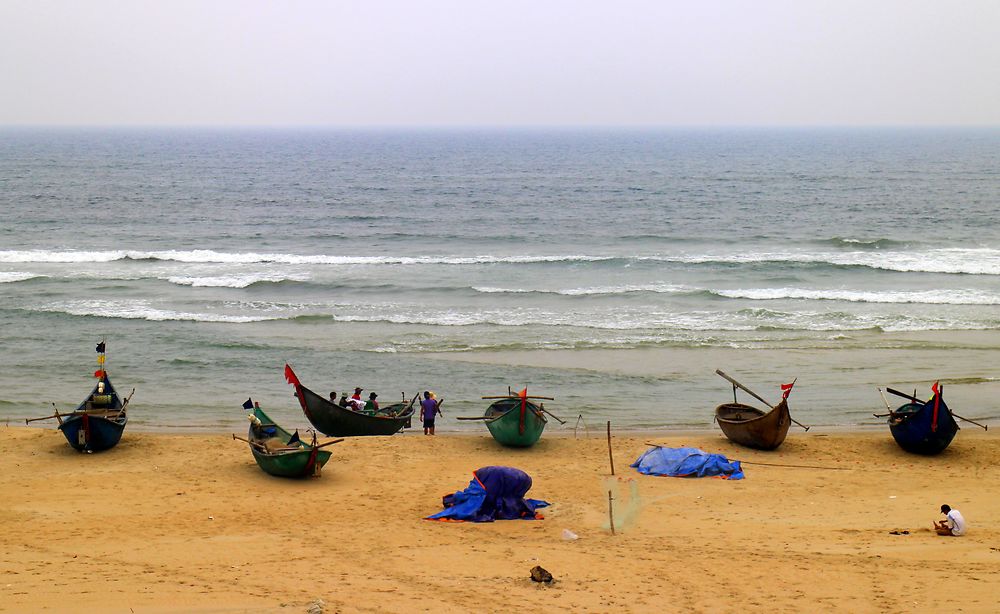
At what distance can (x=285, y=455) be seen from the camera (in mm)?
15281

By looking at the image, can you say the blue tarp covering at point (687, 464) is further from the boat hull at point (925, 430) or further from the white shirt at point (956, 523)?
the white shirt at point (956, 523)

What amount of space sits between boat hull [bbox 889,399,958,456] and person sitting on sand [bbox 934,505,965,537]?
4653 millimetres

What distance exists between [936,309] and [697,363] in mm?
11017

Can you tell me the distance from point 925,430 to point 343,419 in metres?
11.2

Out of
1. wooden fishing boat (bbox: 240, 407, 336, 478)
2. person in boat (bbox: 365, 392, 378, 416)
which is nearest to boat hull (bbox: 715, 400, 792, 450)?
person in boat (bbox: 365, 392, 378, 416)

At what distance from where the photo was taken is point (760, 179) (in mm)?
79062

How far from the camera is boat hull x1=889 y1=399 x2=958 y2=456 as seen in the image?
56.3 feet

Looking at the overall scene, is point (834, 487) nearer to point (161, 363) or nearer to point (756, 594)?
point (756, 594)

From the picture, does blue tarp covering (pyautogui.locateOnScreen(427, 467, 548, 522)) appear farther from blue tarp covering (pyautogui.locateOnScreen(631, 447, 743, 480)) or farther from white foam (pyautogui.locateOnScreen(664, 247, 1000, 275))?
white foam (pyautogui.locateOnScreen(664, 247, 1000, 275))

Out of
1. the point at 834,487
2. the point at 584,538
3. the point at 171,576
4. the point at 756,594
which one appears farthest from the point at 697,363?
the point at 171,576

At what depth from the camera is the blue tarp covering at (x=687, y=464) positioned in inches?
637

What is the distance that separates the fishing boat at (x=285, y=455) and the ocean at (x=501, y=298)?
3.34 meters

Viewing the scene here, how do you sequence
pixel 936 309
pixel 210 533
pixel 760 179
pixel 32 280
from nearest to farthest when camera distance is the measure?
pixel 210 533
pixel 936 309
pixel 32 280
pixel 760 179

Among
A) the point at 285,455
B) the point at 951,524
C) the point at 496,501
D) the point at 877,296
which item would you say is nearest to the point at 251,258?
the point at 877,296
